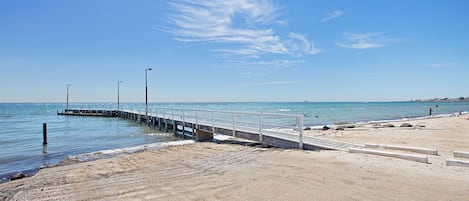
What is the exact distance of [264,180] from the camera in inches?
208

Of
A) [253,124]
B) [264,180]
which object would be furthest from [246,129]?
[264,180]

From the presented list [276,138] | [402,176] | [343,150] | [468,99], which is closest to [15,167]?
[276,138]

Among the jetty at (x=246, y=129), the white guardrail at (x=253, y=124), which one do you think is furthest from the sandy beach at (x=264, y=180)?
the white guardrail at (x=253, y=124)

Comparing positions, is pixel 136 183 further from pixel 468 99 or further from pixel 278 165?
pixel 468 99

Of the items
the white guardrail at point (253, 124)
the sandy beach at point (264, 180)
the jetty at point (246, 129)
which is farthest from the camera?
the white guardrail at point (253, 124)

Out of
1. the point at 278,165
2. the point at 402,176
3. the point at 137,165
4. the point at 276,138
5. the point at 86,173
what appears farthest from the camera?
the point at 276,138

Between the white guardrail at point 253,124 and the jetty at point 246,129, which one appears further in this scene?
the white guardrail at point 253,124

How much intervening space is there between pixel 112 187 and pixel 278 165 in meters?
3.35

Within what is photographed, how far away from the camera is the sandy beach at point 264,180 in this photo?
448cm

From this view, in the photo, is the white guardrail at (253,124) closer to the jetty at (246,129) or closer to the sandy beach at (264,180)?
the jetty at (246,129)

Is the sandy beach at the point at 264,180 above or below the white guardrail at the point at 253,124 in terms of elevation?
below

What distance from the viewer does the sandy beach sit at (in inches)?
176

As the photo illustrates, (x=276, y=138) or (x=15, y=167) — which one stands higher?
(x=276, y=138)

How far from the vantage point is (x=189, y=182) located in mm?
5398
